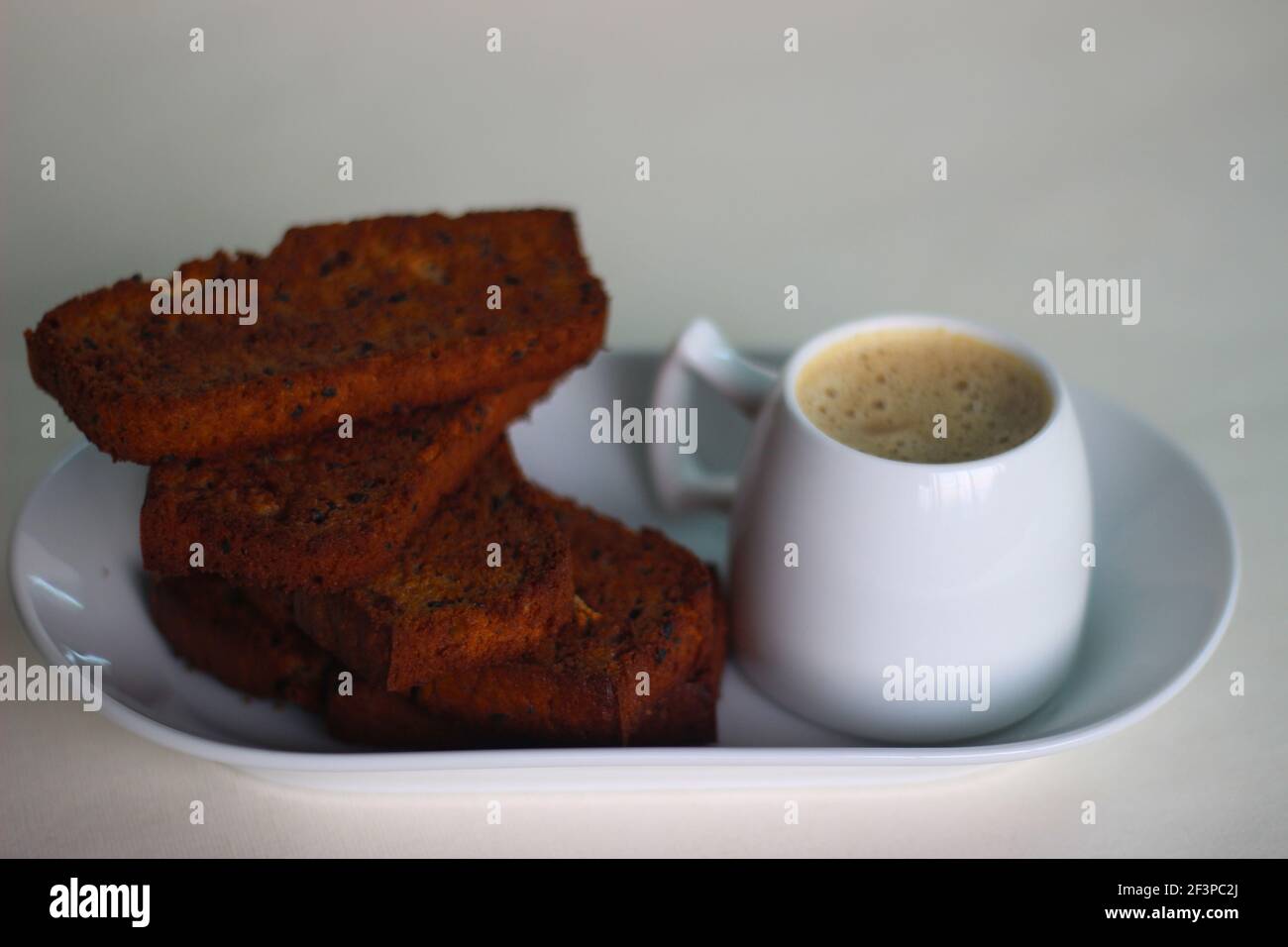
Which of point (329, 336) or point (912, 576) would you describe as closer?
point (912, 576)

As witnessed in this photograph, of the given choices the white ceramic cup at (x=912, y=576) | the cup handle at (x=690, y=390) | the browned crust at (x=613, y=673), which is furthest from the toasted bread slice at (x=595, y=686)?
the cup handle at (x=690, y=390)

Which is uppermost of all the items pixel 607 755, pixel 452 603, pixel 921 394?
pixel 921 394

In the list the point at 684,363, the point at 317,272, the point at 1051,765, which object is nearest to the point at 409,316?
the point at 317,272

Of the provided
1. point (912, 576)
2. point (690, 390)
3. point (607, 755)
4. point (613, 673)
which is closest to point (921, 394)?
point (912, 576)

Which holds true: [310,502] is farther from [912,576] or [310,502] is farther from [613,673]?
[912,576]

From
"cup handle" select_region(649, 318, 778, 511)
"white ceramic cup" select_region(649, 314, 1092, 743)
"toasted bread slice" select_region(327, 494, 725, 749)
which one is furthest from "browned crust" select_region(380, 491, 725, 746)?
"cup handle" select_region(649, 318, 778, 511)

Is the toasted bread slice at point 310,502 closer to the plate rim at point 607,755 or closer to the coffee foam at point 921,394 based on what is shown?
the plate rim at point 607,755

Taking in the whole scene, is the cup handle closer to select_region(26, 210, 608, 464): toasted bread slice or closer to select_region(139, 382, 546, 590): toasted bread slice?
select_region(26, 210, 608, 464): toasted bread slice
